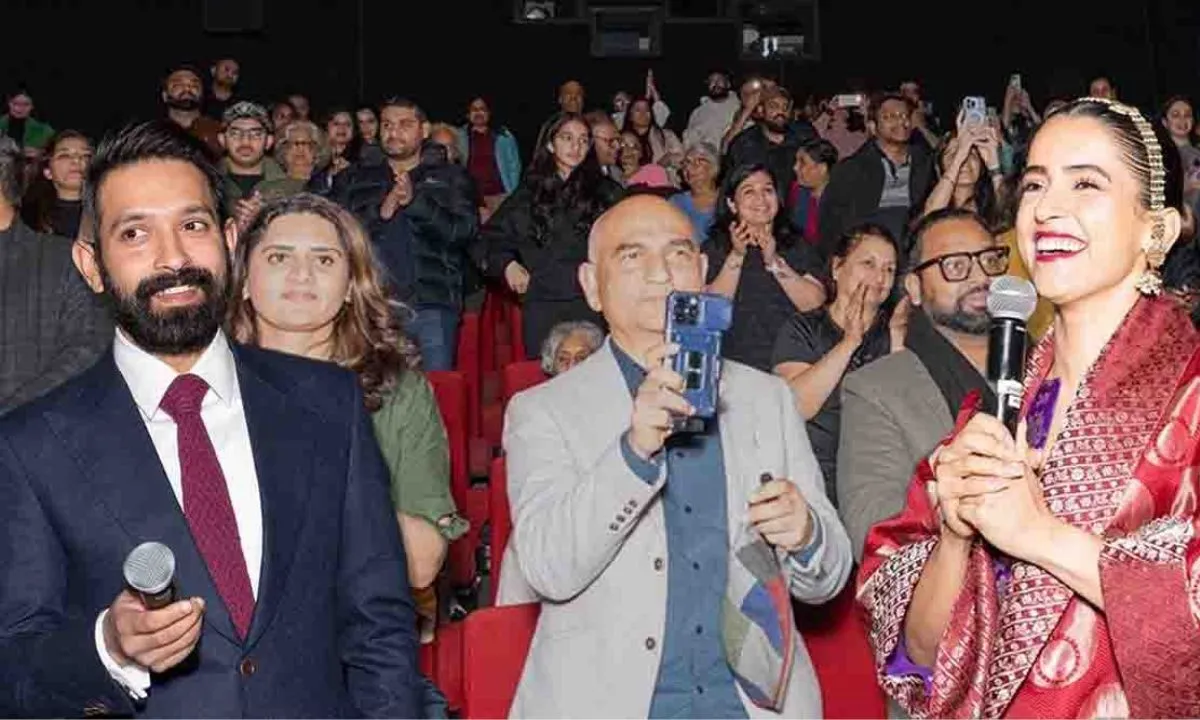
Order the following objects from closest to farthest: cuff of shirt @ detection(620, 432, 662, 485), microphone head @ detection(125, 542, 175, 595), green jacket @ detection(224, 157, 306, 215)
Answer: microphone head @ detection(125, 542, 175, 595)
cuff of shirt @ detection(620, 432, 662, 485)
green jacket @ detection(224, 157, 306, 215)

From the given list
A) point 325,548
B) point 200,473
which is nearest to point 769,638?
point 325,548

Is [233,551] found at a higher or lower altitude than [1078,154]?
lower

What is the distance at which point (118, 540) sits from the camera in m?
1.93

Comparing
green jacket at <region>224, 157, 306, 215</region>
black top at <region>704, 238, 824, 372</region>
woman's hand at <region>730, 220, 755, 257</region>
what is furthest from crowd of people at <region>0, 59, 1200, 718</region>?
green jacket at <region>224, 157, 306, 215</region>

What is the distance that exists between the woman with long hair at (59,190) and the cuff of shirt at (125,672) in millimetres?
3937

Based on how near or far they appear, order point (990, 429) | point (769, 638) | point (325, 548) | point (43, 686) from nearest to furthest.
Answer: point (990, 429)
point (43, 686)
point (325, 548)
point (769, 638)

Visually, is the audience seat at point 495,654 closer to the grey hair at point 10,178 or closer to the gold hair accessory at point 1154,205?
the gold hair accessory at point 1154,205

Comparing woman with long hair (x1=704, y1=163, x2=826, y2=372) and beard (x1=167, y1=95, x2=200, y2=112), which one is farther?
beard (x1=167, y1=95, x2=200, y2=112)

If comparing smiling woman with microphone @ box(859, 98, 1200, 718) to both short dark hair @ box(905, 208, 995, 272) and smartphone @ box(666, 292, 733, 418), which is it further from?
short dark hair @ box(905, 208, 995, 272)

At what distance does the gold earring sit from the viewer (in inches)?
74.0

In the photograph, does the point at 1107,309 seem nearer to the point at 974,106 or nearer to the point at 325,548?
the point at 325,548

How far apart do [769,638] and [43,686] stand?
0.92 meters

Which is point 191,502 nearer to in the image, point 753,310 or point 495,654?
point 495,654

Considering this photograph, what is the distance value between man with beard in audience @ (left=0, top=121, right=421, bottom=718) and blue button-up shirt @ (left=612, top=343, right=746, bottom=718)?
1.48 ft
